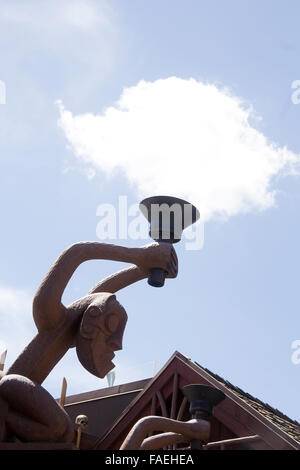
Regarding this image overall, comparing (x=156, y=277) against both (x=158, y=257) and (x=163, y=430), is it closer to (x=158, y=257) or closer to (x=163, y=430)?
(x=158, y=257)

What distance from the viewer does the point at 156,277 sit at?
15.1ft

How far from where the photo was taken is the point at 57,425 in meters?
4.03

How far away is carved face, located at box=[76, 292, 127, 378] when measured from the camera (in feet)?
14.4

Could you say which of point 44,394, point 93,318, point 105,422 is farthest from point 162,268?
point 105,422

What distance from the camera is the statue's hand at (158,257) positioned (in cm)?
459

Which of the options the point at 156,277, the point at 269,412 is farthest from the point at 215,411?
the point at 156,277

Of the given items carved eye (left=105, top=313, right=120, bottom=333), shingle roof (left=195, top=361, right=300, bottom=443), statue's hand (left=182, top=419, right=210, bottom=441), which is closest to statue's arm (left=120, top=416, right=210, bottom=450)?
statue's hand (left=182, top=419, right=210, bottom=441)

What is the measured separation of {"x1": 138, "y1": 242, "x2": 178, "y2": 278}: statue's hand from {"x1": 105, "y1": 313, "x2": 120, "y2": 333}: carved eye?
0.43 metres

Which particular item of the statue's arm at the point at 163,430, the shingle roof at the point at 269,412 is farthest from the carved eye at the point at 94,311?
the shingle roof at the point at 269,412

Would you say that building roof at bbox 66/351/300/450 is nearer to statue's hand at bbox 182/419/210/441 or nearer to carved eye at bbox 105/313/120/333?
statue's hand at bbox 182/419/210/441

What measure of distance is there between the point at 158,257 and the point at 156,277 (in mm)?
144

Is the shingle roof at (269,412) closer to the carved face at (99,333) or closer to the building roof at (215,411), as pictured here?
the building roof at (215,411)
